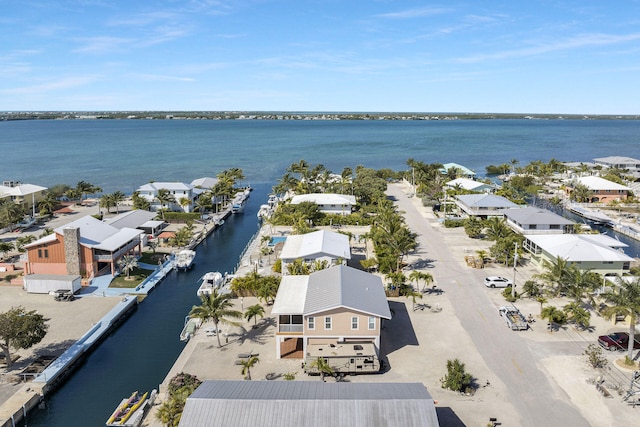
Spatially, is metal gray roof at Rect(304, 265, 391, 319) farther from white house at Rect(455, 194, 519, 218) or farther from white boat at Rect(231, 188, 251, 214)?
white boat at Rect(231, 188, 251, 214)

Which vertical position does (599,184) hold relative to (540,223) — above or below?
above

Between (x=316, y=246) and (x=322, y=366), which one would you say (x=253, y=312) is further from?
(x=316, y=246)

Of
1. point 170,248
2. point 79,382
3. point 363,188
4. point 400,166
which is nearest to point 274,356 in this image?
point 79,382

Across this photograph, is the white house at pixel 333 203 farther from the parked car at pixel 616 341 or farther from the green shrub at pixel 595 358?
the green shrub at pixel 595 358

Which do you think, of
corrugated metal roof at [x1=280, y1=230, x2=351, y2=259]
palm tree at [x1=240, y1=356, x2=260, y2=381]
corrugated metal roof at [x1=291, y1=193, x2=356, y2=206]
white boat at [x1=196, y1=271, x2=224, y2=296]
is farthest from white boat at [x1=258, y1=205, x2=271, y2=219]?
palm tree at [x1=240, y1=356, x2=260, y2=381]

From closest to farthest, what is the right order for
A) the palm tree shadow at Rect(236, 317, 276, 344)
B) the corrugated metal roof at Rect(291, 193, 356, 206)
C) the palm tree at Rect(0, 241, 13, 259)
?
the palm tree shadow at Rect(236, 317, 276, 344) < the palm tree at Rect(0, 241, 13, 259) < the corrugated metal roof at Rect(291, 193, 356, 206)

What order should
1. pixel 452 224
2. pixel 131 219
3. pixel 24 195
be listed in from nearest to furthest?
1. pixel 131 219
2. pixel 452 224
3. pixel 24 195

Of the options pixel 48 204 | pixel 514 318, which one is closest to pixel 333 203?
pixel 514 318

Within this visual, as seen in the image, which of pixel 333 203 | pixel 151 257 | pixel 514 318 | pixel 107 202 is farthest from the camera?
pixel 107 202

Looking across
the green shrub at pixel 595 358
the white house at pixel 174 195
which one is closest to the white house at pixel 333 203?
the white house at pixel 174 195
